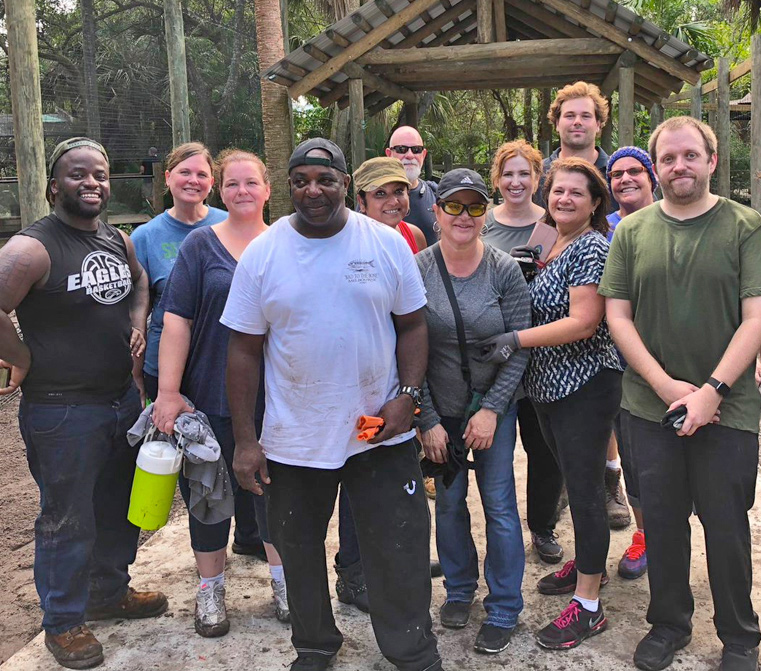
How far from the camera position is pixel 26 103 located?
5762 millimetres

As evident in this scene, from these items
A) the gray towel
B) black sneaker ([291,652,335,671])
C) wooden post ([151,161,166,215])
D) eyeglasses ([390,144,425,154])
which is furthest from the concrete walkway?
wooden post ([151,161,166,215])

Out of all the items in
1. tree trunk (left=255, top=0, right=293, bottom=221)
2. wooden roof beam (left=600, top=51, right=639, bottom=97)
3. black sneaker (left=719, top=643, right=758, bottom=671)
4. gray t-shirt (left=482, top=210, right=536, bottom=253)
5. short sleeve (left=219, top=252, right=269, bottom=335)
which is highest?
wooden roof beam (left=600, top=51, right=639, bottom=97)

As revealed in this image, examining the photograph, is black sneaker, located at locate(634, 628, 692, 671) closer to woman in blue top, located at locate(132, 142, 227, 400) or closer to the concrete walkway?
the concrete walkway

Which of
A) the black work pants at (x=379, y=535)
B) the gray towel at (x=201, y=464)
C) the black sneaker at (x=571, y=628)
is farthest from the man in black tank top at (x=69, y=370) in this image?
A: the black sneaker at (x=571, y=628)

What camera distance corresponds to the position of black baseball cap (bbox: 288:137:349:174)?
2721 millimetres

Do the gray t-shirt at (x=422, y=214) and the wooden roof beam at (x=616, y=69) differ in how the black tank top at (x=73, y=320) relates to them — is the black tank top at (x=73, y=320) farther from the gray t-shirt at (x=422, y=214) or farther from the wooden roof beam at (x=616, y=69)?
the wooden roof beam at (x=616, y=69)

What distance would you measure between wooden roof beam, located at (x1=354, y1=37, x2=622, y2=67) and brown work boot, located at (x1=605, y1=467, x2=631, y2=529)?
500cm

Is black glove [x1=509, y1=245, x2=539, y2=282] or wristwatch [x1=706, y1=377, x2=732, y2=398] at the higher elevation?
black glove [x1=509, y1=245, x2=539, y2=282]

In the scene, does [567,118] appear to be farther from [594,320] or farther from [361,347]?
[361,347]

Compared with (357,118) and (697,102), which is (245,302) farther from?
(697,102)

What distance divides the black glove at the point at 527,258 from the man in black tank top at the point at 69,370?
178 centimetres

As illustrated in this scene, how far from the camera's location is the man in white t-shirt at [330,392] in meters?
2.75

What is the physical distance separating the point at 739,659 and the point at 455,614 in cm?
116

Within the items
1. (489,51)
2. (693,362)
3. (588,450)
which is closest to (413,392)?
(588,450)
